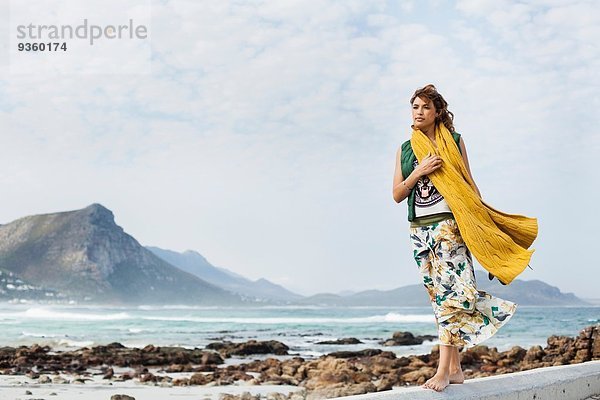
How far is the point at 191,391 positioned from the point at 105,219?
34.4m

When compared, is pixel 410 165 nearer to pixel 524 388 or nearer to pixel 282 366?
pixel 524 388

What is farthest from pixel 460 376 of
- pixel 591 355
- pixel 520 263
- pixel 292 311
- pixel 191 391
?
pixel 292 311

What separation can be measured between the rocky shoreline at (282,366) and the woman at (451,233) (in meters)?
6.49

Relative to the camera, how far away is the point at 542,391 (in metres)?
4.49

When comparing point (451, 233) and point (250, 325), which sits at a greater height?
point (451, 233)

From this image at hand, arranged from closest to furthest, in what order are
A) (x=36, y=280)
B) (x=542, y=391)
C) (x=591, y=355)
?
(x=542, y=391) < (x=591, y=355) < (x=36, y=280)

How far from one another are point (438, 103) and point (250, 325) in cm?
3057

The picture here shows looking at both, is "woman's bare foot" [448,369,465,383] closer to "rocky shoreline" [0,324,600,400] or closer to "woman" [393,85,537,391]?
"woman" [393,85,537,391]

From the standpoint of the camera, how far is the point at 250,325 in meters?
33.8

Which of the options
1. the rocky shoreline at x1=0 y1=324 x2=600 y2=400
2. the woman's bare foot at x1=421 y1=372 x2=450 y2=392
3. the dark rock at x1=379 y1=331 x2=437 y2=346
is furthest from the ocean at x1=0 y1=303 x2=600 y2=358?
the woman's bare foot at x1=421 y1=372 x2=450 y2=392

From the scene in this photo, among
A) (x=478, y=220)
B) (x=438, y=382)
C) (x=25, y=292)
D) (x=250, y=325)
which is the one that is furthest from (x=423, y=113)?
(x=25, y=292)

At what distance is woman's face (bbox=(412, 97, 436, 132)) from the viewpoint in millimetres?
3748

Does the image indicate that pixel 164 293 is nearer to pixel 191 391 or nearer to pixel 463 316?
pixel 191 391

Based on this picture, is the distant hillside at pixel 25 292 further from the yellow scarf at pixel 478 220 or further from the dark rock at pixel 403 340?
the yellow scarf at pixel 478 220
